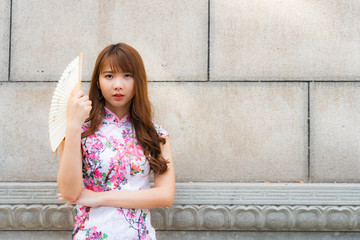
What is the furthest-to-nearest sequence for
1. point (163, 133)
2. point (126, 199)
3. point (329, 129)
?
1. point (329, 129)
2. point (163, 133)
3. point (126, 199)

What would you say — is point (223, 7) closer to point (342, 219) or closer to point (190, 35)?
point (190, 35)

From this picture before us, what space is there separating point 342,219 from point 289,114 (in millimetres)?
1016

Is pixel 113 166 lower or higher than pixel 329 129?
lower

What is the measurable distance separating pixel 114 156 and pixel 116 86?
478 millimetres

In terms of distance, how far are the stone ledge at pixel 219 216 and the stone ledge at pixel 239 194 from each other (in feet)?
0.14

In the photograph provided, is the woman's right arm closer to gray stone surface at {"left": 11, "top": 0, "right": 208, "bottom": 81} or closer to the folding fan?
the folding fan

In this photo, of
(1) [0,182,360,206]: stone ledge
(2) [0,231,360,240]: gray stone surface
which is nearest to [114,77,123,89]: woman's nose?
(1) [0,182,360,206]: stone ledge

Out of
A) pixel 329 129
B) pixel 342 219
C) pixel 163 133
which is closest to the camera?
pixel 163 133

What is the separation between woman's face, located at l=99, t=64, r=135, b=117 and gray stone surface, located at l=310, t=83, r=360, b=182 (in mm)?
1808

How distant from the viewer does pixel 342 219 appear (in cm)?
333

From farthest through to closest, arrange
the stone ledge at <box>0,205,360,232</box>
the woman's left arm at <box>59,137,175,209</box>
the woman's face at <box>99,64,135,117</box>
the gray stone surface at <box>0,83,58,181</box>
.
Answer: the gray stone surface at <box>0,83,58,181</box> < the stone ledge at <box>0,205,360,232</box> < the woman's face at <box>99,64,135,117</box> < the woman's left arm at <box>59,137,175,209</box>

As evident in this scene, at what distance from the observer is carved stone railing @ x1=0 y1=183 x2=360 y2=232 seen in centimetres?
332

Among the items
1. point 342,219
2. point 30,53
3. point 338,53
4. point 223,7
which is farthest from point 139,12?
point 342,219

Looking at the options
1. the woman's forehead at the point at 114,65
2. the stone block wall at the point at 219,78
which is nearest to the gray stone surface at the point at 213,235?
the stone block wall at the point at 219,78
